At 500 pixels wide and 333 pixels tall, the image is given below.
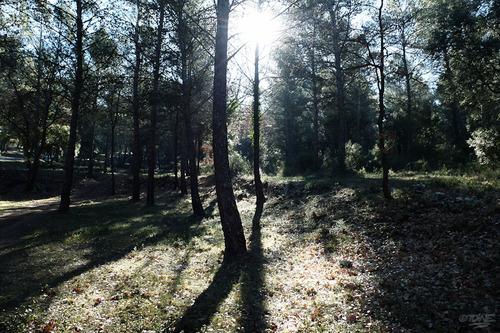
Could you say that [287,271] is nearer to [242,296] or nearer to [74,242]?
[242,296]

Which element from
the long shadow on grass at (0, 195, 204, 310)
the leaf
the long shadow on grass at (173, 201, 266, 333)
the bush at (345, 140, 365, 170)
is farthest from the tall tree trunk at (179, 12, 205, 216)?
the leaf

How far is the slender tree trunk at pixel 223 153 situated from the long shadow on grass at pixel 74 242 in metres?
3.84

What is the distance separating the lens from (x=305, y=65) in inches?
1180

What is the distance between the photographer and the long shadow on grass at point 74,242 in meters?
9.95

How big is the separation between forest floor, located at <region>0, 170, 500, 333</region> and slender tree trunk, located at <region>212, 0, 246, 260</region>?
818 millimetres

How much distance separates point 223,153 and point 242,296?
4313 millimetres

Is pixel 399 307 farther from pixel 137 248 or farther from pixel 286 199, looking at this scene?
pixel 286 199

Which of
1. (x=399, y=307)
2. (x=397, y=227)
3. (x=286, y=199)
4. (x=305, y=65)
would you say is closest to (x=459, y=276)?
(x=399, y=307)

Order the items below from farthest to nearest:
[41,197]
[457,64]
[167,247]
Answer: [41,197], [457,64], [167,247]

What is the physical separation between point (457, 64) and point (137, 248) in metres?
20.7

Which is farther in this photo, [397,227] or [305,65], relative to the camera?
[305,65]

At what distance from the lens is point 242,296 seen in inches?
336

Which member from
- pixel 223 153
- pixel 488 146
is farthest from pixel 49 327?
pixel 488 146

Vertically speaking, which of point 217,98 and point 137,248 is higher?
point 217,98
